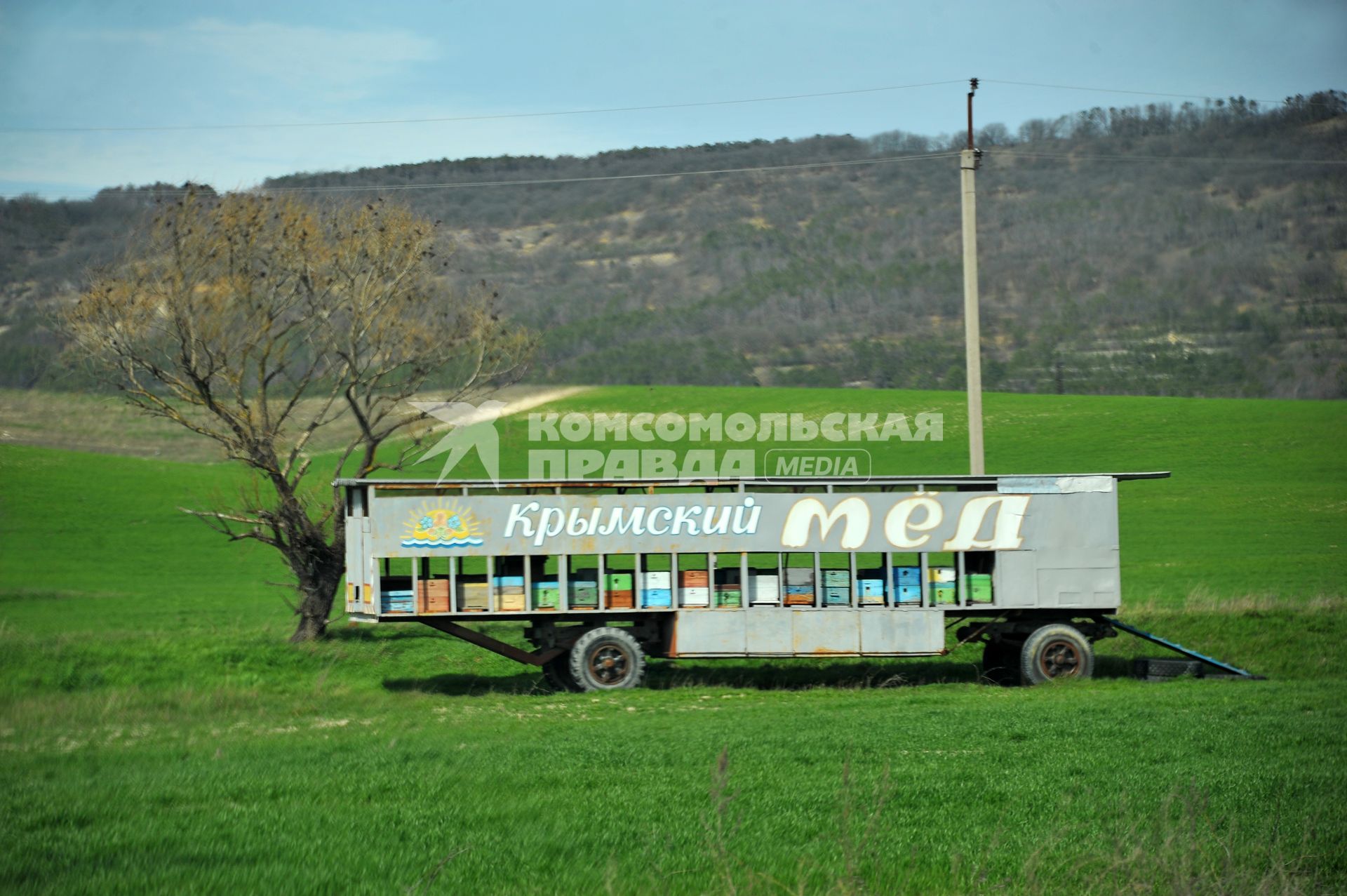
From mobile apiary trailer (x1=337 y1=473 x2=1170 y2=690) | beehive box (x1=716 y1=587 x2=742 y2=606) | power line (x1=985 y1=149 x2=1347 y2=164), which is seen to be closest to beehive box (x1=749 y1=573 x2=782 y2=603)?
mobile apiary trailer (x1=337 y1=473 x2=1170 y2=690)

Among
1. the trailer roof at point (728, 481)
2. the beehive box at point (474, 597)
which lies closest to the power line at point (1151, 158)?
the trailer roof at point (728, 481)

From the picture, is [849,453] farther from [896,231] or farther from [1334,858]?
[896,231]

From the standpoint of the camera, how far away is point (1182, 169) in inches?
6152

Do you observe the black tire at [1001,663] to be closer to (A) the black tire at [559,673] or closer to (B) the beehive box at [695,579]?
(B) the beehive box at [695,579]

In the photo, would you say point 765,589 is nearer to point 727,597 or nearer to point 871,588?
point 727,597

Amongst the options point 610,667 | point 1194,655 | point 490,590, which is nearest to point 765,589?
point 610,667

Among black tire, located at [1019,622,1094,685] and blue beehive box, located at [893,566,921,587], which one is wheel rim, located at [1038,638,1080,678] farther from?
blue beehive box, located at [893,566,921,587]

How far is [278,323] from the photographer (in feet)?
81.5

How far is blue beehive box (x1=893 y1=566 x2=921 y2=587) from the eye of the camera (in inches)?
728

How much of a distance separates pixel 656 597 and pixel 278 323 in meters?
11.2

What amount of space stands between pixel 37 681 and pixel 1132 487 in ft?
158

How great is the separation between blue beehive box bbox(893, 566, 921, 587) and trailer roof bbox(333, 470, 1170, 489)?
1.30 m

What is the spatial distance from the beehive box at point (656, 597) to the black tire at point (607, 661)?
562 millimetres

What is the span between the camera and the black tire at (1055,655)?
18312 mm
